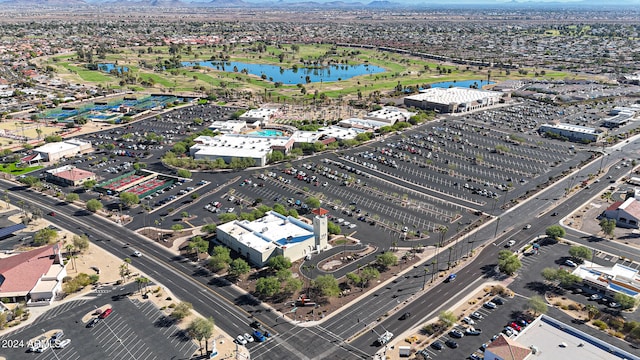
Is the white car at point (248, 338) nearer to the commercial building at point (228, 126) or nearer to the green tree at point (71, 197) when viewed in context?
the green tree at point (71, 197)

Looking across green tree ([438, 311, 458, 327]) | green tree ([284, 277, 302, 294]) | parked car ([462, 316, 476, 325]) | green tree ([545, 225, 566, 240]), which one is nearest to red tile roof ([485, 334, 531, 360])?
green tree ([438, 311, 458, 327])

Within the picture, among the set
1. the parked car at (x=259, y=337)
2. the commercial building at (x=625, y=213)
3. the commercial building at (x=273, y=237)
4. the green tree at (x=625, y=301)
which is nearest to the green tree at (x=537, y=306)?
the green tree at (x=625, y=301)

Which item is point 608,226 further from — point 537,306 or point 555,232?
point 537,306

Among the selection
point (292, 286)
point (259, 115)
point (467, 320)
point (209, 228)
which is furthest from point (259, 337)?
point (259, 115)

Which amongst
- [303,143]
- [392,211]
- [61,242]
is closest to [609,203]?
[392,211]

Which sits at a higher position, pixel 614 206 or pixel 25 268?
pixel 614 206

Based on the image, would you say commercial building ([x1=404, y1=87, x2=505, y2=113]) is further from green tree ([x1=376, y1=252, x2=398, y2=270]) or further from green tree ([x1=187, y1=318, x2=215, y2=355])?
green tree ([x1=187, y1=318, x2=215, y2=355])
